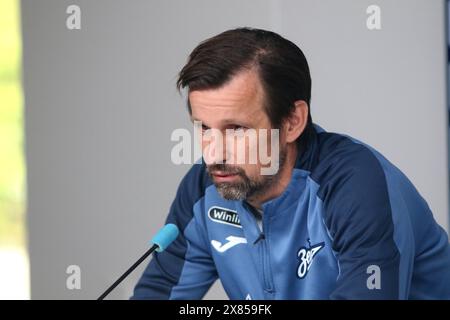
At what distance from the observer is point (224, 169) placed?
1606 millimetres

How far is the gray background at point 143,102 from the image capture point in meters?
1.91

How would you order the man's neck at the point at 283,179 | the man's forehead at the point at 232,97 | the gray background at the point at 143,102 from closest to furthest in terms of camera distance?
the man's forehead at the point at 232,97 < the man's neck at the point at 283,179 < the gray background at the point at 143,102

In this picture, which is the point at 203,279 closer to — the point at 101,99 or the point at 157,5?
the point at 101,99

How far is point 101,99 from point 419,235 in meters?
0.88

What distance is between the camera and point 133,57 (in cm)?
200

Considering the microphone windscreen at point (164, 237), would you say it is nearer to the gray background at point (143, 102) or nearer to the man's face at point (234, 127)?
the man's face at point (234, 127)

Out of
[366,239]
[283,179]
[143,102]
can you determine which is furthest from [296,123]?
[143,102]

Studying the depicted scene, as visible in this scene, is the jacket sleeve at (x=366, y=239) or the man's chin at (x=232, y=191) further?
the man's chin at (x=232, y=191)

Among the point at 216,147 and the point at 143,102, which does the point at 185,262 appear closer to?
the point at 216,147

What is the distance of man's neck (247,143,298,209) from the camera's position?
168 centimetres

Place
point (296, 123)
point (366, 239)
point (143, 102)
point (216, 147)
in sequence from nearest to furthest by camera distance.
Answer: point (366, 239), point (216, 147), point (296, 123), point (143, 102)

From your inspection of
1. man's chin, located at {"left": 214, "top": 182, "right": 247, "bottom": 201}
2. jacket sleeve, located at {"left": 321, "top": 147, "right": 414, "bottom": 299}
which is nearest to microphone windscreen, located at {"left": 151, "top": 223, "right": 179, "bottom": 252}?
man's chin, located at {"left": 214, "top": 182, "right": 247, "bottom": 201}

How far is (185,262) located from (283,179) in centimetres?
28

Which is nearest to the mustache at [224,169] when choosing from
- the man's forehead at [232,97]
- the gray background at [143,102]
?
the man's forehead at [232,97]
